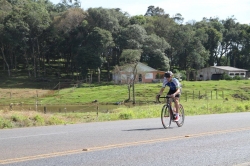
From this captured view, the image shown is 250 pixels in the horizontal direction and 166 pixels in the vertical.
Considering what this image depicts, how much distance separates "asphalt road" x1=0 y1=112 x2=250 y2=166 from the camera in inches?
316

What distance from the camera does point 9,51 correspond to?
83.6 meters

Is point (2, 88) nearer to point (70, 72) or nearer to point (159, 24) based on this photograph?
point (70, 72)

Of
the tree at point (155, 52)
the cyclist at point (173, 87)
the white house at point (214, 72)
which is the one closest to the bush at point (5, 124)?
the cyclist at point (173, 87)

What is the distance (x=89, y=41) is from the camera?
2921 inches

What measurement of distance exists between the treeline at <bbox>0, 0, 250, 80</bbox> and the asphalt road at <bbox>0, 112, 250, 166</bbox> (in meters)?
56.4

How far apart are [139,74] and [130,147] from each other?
208 feet

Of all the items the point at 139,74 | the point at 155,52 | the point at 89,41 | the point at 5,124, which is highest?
the point at 89,41

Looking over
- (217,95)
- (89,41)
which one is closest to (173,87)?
(217,95)

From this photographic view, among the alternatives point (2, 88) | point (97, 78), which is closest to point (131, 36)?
point (97, 78)

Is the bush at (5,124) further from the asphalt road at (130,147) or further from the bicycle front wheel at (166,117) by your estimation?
the bicycle front wheel at (166,117)

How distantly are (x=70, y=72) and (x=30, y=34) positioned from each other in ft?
41.2

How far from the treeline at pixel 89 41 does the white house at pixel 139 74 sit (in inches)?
100

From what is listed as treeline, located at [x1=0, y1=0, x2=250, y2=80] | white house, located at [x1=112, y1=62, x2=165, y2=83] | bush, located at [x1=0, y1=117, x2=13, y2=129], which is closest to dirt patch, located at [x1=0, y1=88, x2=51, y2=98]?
treeline, located at [x1=0, y1=0, x2=250, y2=80]

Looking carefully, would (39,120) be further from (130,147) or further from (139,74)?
(139,74)
